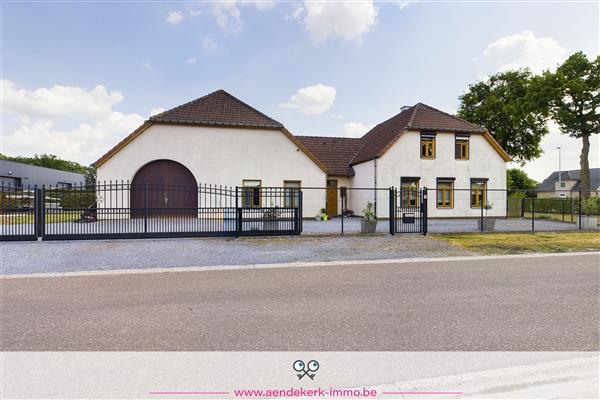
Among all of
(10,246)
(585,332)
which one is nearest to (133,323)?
(585,332)

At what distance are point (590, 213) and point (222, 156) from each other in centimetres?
2140

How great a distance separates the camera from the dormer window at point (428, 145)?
78.1ft

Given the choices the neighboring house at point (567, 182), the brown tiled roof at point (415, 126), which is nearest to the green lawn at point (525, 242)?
the brown tiled roof at point (415, 126)

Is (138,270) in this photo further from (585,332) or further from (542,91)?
(542,91)

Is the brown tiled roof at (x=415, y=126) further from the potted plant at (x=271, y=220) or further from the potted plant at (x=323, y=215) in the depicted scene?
the potted plant at (x=271, y=220)

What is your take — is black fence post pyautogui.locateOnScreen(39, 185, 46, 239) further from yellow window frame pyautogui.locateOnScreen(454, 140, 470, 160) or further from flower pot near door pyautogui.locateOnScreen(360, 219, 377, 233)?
yellow window frame pyautogui.locateOnScreen(454, 140, 470, 160)

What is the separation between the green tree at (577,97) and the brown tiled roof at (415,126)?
42.4 feet

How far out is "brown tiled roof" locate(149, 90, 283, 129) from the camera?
2058 centimetres

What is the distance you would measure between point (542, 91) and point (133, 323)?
38281 millimetres

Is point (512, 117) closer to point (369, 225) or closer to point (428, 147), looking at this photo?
point (428, 147)

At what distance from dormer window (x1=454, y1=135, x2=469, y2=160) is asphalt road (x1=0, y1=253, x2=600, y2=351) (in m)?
17.8

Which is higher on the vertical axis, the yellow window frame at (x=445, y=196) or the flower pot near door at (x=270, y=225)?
the yellow window frame at (x=445, y=196)

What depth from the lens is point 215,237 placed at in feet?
41.7

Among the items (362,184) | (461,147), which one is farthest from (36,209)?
(461,147)
